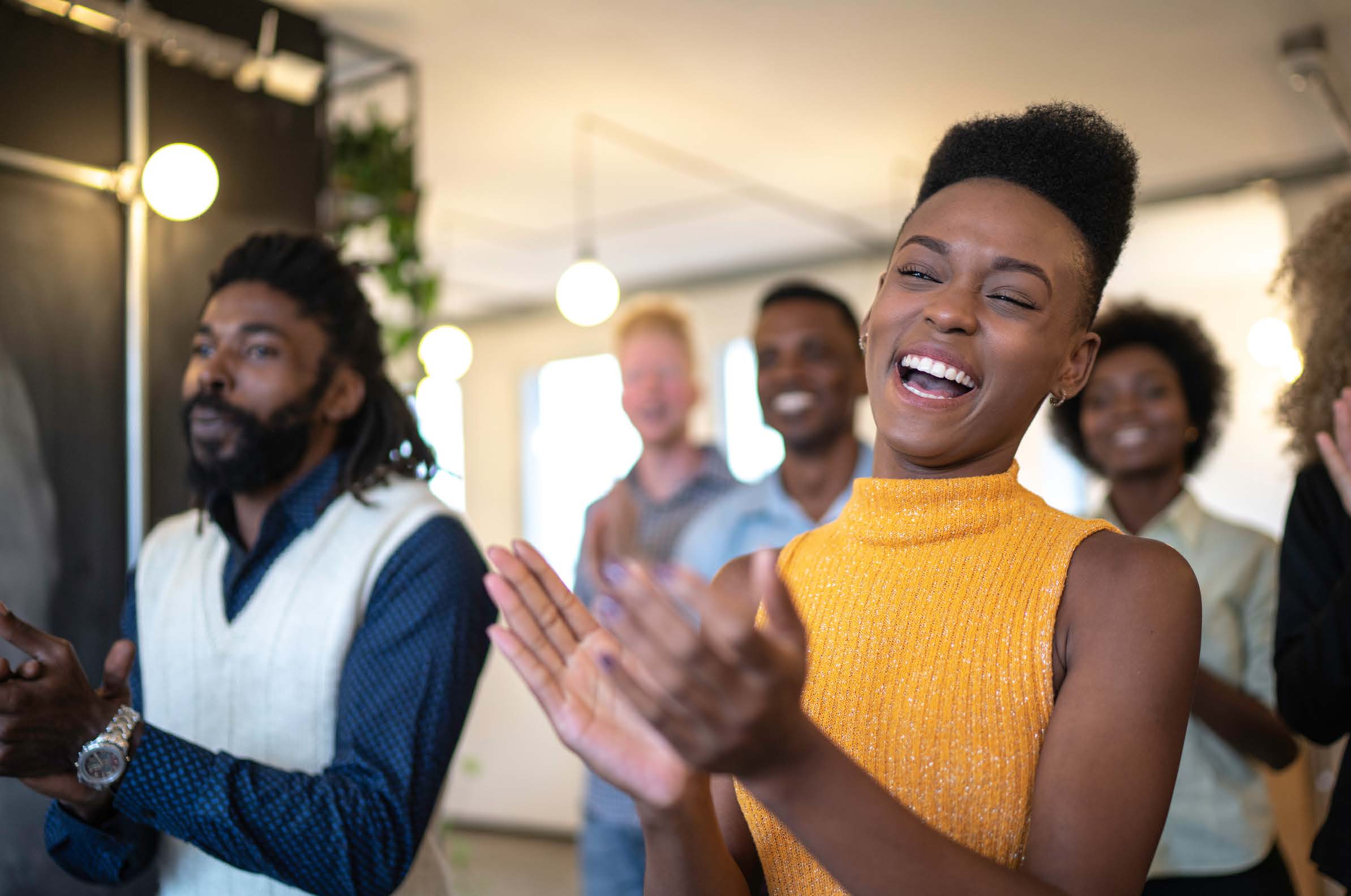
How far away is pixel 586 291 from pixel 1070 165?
3.92 meters

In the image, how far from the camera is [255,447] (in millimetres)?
1791


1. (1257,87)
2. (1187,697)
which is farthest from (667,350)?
(1257,87)

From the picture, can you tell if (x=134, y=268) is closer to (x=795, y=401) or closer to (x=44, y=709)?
(x=795, y=401)

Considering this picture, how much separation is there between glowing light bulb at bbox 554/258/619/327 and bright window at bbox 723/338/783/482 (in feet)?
9.38

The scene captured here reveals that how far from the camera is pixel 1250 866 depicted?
209 centimetres

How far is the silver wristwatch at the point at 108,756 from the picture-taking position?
134 centimetres

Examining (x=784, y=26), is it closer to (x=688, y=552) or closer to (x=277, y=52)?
(x=277, y=52)

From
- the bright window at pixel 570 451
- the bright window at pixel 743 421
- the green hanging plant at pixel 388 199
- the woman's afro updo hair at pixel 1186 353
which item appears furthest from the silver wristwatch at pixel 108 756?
the bright window at pixel 570 451

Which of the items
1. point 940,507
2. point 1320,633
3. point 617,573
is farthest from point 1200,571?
point 617,573

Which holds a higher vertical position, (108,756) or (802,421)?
(802,421)

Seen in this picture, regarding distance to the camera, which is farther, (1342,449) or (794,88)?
(794,88)

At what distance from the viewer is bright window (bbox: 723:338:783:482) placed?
25.6 feet

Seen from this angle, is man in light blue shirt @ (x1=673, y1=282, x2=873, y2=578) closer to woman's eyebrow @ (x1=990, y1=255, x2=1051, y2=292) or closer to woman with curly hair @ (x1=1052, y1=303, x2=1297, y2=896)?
woman with curly hair @ (x1=1052, y1=303, x2=1297, y2=896)

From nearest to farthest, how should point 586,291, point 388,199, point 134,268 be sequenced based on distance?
point 134,268 < point 388,199 < point 586,291
